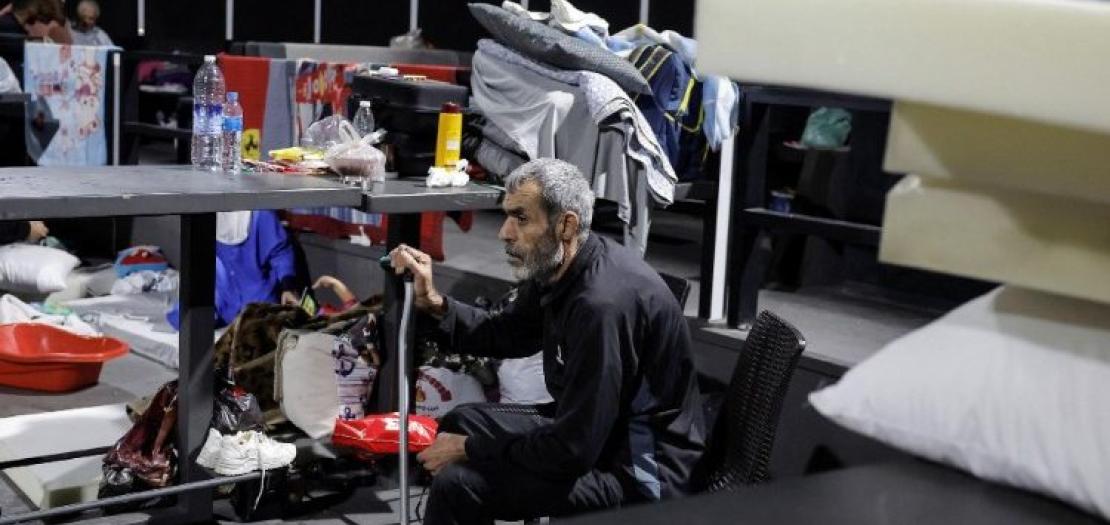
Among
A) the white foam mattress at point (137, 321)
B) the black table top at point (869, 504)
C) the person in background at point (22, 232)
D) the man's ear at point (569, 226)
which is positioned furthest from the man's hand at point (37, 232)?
the black table top at point (869, 504)

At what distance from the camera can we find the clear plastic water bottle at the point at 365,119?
399cm

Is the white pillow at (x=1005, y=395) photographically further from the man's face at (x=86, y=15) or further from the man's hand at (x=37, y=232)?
the man's face at (x=86, y=15)

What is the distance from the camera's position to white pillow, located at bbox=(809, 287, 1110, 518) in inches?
39.7

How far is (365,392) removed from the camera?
3.95m

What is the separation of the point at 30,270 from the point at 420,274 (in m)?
3.61

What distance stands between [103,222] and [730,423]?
5309 mm

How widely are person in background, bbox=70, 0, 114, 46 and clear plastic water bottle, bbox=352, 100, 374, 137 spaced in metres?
5.13

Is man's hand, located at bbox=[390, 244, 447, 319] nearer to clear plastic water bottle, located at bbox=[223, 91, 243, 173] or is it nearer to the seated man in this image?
the seated man

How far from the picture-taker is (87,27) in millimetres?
8641

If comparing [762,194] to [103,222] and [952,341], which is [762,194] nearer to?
[952,341]

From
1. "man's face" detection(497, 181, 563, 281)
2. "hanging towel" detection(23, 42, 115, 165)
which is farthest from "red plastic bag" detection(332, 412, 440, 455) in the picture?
"hanging towel" detection(23, 42, 115, 165)

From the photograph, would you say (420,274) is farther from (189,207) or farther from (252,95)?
(252,95)

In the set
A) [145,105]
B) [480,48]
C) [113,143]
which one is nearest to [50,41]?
[113,143]

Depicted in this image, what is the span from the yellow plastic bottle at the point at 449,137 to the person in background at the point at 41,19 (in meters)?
4.13
